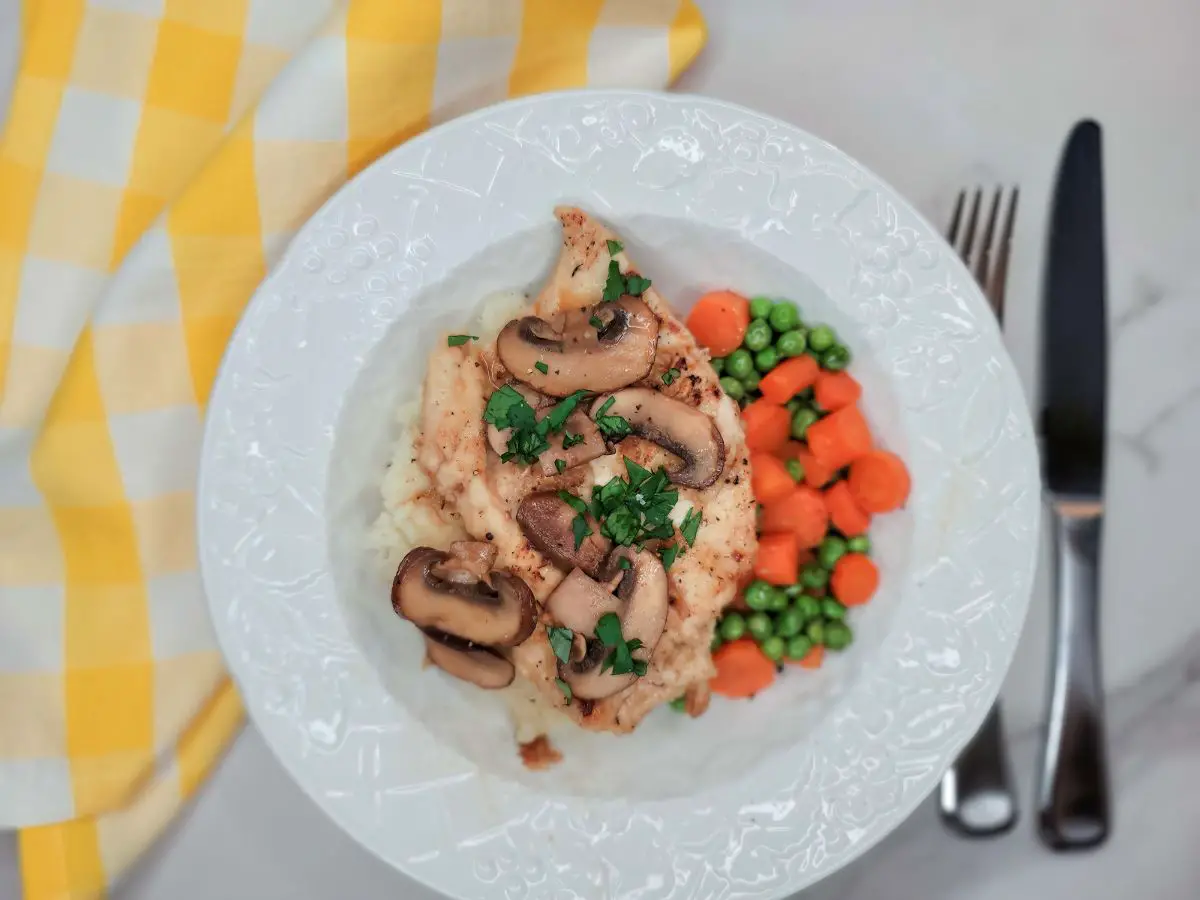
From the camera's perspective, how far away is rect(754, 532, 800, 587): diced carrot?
3309 mm

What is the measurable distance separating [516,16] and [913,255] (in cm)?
166

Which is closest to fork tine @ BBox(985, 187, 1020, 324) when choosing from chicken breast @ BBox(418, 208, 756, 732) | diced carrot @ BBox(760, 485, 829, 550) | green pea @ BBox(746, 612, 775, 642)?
diced carrot @ BBox(760, 485, 829, 550)

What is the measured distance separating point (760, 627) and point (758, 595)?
12 cm

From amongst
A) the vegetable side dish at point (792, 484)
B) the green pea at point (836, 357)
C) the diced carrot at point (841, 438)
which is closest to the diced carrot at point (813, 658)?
the vegetable side dish at point (792, 484)

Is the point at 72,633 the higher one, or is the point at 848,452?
the point at 848,452

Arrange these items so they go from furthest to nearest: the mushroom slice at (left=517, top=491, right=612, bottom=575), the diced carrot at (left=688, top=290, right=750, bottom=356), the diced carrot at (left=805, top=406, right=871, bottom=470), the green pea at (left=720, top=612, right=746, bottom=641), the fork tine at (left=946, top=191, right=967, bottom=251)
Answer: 1. the fork tine at (left=946, top=191, right=967, bottom=251)
2. the green pea at (left=720, top=612, right=746, bottom=641)
3. the diced carrot at (left=688, top=290, right=750, bottom=356)
4. the diced carrot at (left=805, top=406, right=871, bottom=470)
5. the mushroom slice at (left=517, top=491, right=612, bottom=575)

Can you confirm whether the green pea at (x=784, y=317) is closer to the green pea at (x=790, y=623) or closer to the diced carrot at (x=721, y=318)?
the diced carrot at (x=721, y=318)

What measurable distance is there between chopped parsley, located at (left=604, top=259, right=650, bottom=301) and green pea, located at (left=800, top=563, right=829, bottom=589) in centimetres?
127

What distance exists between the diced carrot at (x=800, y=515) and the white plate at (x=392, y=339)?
379mm

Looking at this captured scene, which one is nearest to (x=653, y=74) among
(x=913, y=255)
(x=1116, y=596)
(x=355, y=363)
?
(x=913, y=255)

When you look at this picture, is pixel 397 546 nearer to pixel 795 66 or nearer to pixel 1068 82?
pixel 795 66

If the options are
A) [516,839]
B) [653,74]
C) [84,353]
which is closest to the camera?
[516,839]

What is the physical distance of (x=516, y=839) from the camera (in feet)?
9.63

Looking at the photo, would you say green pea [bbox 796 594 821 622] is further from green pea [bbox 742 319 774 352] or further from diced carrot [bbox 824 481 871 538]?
green pea [bbox 742 319 774 352]
